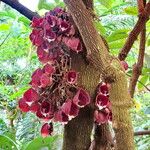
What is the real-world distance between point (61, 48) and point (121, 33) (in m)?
0.27

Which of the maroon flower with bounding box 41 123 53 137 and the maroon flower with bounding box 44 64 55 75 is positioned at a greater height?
the maroon flower with bounding box 44 64 55 75

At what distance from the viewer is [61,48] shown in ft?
1.71

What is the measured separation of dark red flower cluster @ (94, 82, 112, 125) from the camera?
487mm

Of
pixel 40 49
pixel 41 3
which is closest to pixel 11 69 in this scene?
pixel 41 3

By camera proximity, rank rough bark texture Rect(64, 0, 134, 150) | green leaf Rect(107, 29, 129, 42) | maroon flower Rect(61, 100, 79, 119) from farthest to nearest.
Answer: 1. green leaf Rect(107, 29, 129, 42)
2. maroon flower Rect(61, 100, 79, 119)
3. rough bark texture Rect(64, 0, 134, 150)

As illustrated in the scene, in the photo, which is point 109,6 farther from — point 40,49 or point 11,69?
point 11,69

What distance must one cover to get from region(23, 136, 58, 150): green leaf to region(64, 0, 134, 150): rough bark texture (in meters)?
0.28

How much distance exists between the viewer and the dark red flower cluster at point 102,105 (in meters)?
0.49

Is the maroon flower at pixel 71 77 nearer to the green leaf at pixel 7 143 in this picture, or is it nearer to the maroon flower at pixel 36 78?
the maroon flower at pixel 36 78

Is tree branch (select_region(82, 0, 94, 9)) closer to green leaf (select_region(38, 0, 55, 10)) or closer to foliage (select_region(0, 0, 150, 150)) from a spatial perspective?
foliage (select_region(0, 0, 150, 150))

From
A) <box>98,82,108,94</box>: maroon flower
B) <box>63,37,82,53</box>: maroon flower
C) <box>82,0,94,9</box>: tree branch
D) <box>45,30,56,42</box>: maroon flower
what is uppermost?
<box>82,0,94,9</box>: tree branch

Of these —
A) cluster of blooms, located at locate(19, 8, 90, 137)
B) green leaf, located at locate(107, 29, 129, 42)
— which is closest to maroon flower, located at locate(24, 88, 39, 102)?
cluster of blooms, located at locate(19, 8, 90, 137)

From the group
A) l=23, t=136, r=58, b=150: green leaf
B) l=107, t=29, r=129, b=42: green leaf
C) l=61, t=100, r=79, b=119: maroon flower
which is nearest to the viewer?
l=61, t=100, r=79, b=119: maroon flower

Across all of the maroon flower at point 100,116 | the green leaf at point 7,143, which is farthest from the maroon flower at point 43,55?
the green leaf at point 7,143
